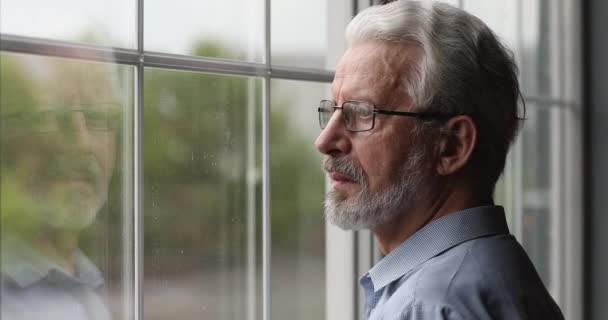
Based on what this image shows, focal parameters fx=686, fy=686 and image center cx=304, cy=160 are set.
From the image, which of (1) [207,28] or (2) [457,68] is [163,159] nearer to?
(1) [207,28]

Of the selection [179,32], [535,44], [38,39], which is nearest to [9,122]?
[38,39]

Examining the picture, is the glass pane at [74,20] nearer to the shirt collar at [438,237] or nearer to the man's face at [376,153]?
the man's face at [376,153]

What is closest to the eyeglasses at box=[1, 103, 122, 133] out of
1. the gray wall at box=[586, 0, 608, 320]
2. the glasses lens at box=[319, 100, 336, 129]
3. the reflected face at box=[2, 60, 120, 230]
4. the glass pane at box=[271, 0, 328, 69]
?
the reflected face at box=[2, 60, 120, 230]

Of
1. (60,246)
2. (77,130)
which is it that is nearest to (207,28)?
(77,130)

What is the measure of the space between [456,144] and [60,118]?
87 centimetres

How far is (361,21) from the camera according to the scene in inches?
60.8

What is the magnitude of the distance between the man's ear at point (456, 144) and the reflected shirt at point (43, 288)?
85 centimetres

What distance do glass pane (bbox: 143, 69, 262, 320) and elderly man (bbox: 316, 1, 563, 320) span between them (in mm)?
474

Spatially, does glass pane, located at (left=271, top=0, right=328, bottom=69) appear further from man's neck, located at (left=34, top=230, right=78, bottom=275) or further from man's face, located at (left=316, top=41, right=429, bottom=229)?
man's neck, located at (left=34, top=230, right=78, bottom=275)

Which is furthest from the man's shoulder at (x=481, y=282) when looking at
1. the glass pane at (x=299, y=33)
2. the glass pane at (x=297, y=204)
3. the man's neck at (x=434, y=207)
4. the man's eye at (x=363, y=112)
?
the glass pane at (x=299, y=33)

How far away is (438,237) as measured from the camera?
1.37 metres

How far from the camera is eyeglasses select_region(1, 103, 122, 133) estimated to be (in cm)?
146

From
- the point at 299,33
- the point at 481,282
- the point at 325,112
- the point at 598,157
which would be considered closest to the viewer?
the point at 481,282

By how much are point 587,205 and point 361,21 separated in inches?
110
